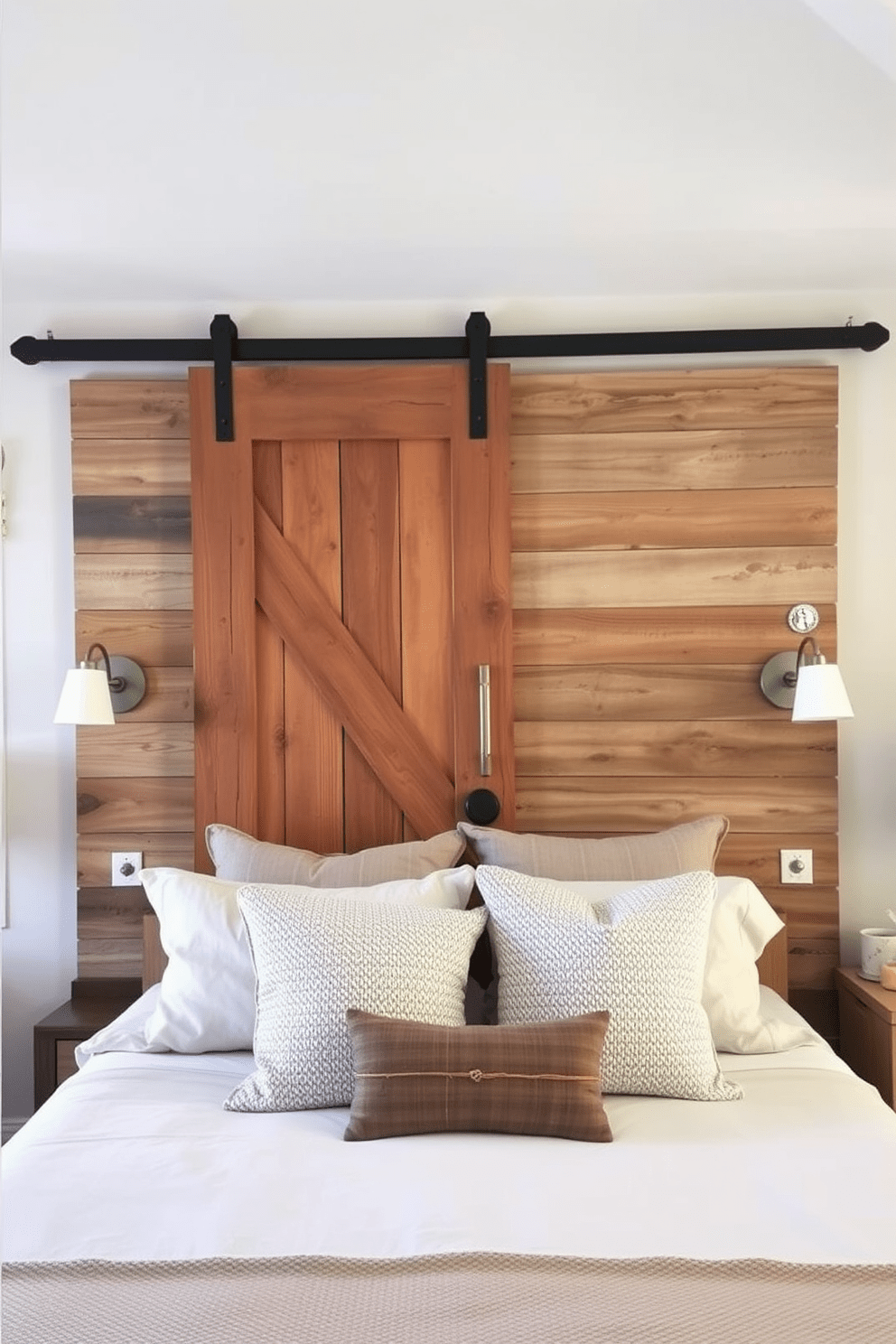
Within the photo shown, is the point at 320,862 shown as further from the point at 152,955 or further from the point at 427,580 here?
the point at 427,580

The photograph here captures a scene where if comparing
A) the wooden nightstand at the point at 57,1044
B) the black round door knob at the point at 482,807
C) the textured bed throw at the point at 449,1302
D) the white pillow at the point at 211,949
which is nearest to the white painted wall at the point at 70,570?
the wooden nightstand at the point at 57,1044

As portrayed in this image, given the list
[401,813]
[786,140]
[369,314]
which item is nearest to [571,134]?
[786,140]

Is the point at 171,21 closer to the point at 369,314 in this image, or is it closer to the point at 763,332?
the point at 369,314

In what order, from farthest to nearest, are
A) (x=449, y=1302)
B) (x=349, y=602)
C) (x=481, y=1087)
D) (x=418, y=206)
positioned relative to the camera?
(x=349, y=602), (x=418, y=206), (x=481, y=1087), (x=449, y=1302)

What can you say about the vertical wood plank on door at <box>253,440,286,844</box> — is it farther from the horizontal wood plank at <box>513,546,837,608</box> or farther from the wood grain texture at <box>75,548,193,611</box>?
the horizontal wood plank at <box>513,546,837,608</box>

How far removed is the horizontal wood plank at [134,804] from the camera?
308 cm

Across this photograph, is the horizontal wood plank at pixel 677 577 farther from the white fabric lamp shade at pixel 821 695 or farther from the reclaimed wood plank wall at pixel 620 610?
the white fabric lamp shade at pixel 821 695

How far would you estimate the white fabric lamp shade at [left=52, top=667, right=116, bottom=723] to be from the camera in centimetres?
283

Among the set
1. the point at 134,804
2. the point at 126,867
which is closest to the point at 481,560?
the point at 134,804

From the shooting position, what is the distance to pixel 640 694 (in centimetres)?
307

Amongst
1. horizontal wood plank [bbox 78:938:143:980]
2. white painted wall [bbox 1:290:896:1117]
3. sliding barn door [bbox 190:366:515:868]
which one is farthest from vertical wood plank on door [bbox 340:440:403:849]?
horizontal wood plank [bbox 78:938:143:980]

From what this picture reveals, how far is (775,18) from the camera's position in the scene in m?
2.00

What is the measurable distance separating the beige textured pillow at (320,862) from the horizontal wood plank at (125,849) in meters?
0.29

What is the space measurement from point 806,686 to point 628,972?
101 centimetres
